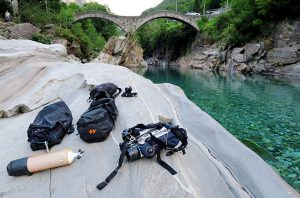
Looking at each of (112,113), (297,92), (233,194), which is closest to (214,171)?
(233,194)

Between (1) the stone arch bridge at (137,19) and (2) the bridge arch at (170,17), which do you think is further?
(2) the bridge arch at (170,17)

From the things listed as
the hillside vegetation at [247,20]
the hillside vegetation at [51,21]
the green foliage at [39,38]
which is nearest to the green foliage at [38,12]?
the hillside vegetation at [51,21]

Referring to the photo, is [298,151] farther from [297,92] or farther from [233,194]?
[297,92]

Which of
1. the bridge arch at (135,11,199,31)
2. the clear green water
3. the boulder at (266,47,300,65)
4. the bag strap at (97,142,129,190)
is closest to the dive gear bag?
the bag strap at (97,142,129,190)

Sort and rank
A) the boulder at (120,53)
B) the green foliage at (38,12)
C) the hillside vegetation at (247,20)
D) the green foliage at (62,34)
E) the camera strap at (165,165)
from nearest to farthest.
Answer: the camera strap at (165,165) → the hillside vegetation at (247,20) → the green foliage at (62,34) → the green foliage at (38,12) → the boulder at (120,53)

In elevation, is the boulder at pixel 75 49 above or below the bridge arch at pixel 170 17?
below

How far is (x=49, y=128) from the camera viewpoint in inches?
171

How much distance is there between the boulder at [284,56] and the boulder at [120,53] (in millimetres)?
19748

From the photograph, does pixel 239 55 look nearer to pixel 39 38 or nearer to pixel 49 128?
pixel 39 38

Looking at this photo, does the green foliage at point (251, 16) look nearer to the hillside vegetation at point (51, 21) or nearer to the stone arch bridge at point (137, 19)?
the stone arch bridge at point (137, 19)

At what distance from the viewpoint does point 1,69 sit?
9281 mm

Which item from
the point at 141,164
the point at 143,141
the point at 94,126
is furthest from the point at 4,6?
the point at 141,164

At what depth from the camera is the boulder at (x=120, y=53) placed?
36719mm

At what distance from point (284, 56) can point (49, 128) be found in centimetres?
2586
